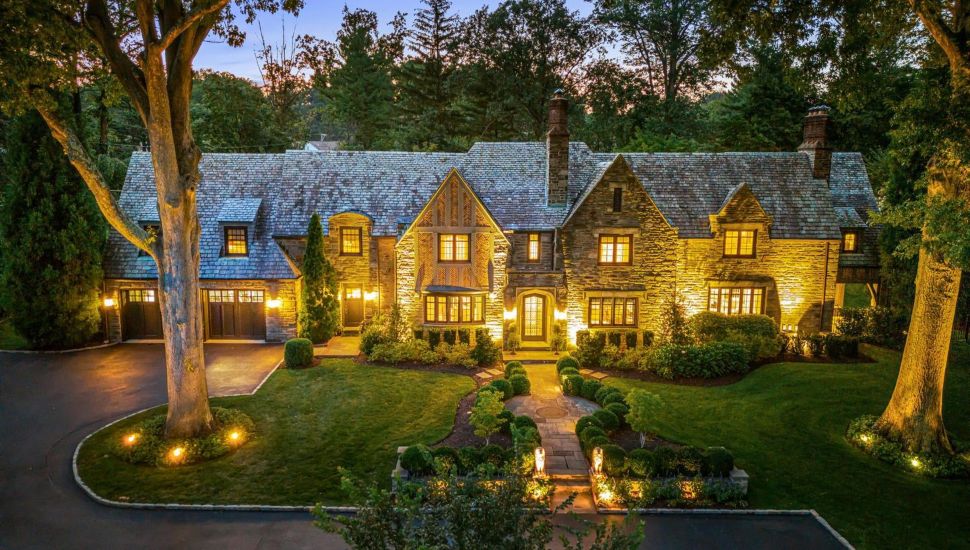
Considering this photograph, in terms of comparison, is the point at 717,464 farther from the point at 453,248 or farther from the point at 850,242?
the point at 850,242

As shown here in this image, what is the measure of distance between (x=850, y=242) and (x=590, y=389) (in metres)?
16.6

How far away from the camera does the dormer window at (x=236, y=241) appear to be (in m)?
25.0

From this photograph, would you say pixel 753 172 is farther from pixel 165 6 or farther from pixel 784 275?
pixel 165 6

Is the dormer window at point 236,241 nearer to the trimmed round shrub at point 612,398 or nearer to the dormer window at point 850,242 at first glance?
the trimmed round shrub at point 612,398

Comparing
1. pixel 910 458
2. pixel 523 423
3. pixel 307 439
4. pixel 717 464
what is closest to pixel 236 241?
pixel 307 439

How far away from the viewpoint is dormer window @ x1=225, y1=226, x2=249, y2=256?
82.1ft

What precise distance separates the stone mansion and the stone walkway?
4.47m

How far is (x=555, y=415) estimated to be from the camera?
17.3m

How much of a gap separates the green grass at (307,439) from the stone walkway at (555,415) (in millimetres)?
2415

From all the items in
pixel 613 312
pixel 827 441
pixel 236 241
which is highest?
pixel 236 241

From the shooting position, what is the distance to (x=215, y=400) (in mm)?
18000

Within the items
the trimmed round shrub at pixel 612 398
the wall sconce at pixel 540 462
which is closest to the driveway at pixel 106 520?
the wall sconce at pixel 540 462

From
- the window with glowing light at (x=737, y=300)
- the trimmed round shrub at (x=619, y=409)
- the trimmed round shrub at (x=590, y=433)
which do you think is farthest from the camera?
the window with glowing light at (x=737, y=300)

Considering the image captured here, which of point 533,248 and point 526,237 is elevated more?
point 526,237
